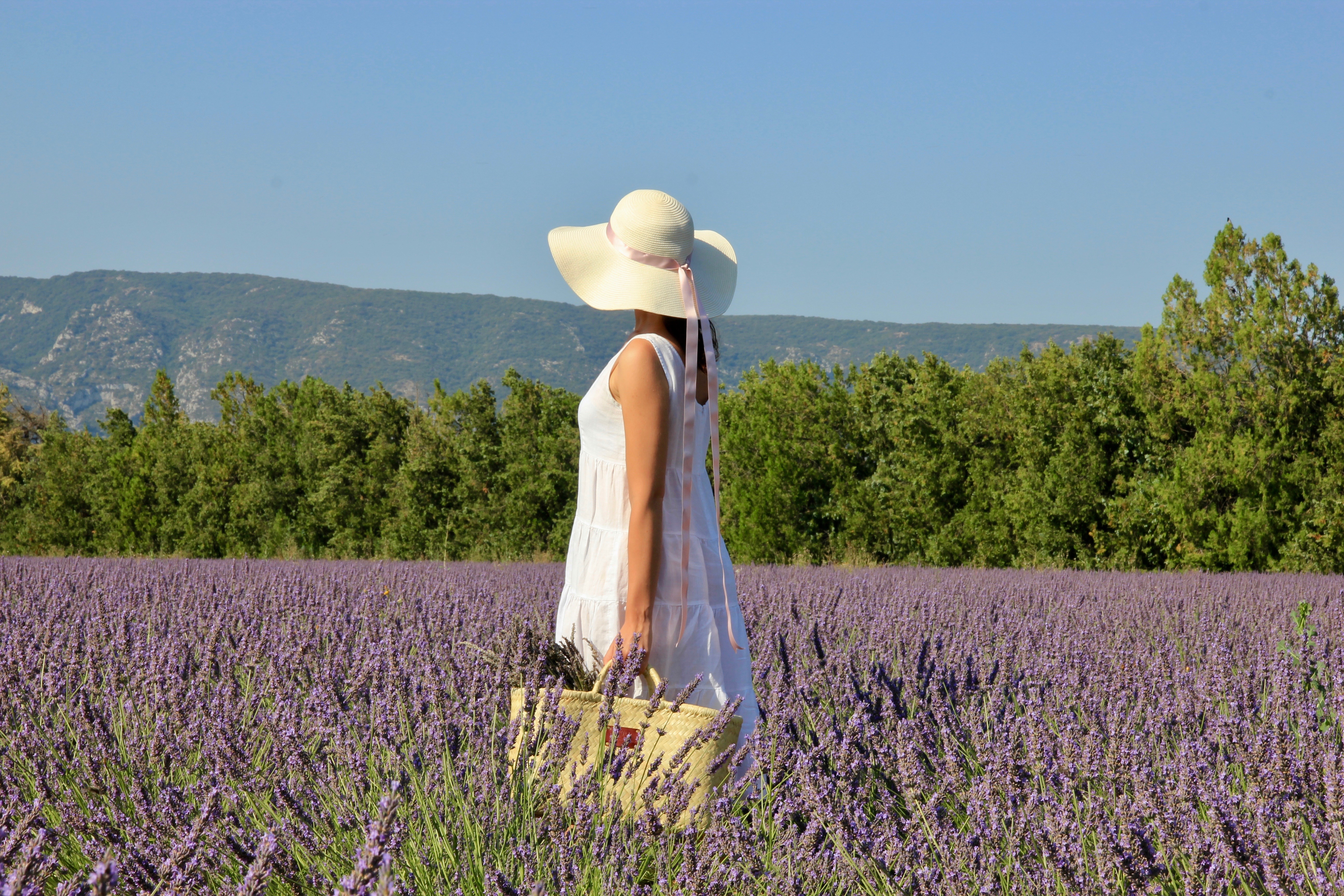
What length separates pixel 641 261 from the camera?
215cm

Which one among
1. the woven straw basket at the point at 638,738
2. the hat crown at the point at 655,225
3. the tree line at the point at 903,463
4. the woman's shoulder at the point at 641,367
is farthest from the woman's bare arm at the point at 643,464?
the tree line at the point at 903,463

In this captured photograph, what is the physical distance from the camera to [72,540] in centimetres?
1877

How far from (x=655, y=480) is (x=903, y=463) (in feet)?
37.8

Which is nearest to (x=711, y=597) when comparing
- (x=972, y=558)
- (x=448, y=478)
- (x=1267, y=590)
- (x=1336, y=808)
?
(x=1336, y=808)

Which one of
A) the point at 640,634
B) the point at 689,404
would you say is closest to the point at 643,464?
the point at 689,404

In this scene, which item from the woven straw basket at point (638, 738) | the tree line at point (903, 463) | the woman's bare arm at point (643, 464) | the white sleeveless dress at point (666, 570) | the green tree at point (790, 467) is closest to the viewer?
the woven straw basket at point (638, 738)

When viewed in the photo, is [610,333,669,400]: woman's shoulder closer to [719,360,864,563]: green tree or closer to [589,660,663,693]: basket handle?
[589,660,663,693]: basket handle

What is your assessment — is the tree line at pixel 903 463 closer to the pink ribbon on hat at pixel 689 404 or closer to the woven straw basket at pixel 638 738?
the pink ribbon on hat at pixel 689 404

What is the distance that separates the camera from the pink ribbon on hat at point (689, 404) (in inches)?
79.0

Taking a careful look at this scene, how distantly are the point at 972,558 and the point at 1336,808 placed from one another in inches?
426

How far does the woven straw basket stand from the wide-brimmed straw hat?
0.75 m

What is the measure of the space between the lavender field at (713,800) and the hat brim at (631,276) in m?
0.73

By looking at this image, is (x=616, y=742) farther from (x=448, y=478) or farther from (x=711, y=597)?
(x=448, y=478)

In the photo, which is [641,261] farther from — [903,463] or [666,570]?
[903,463]
